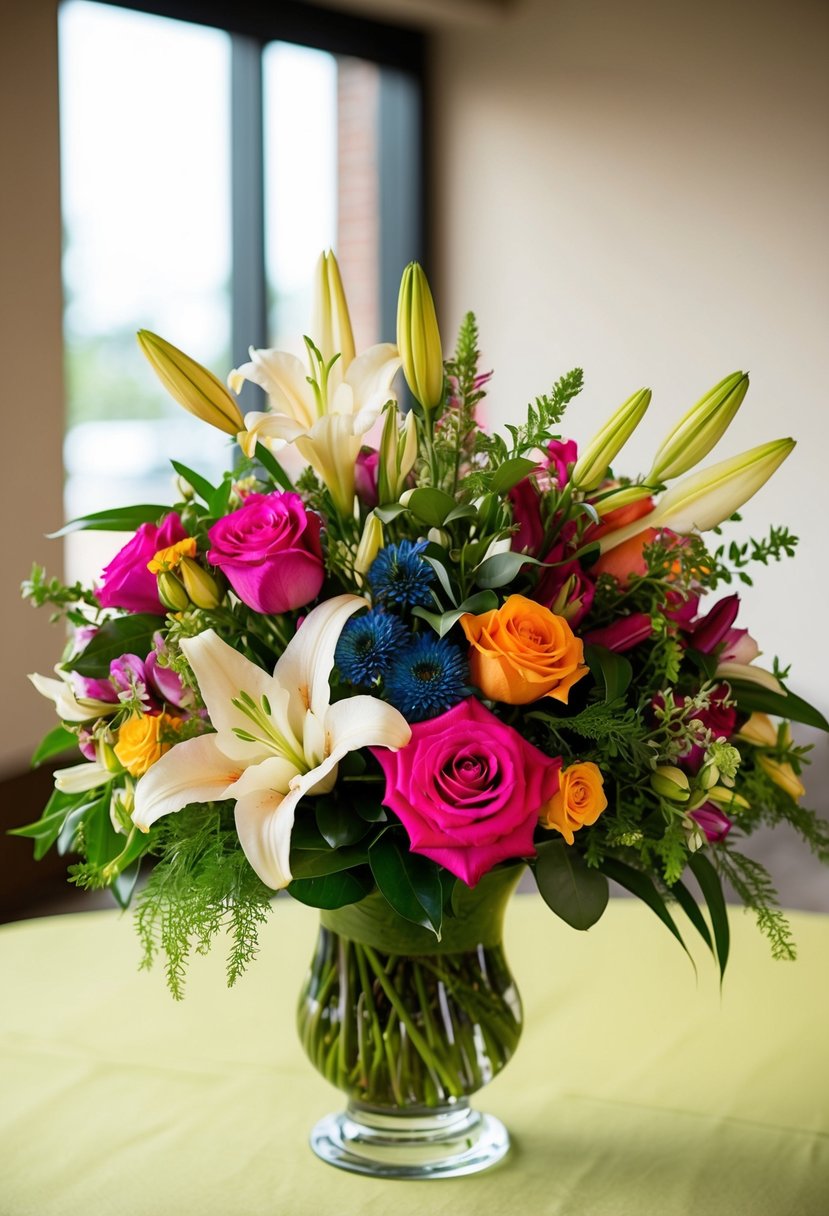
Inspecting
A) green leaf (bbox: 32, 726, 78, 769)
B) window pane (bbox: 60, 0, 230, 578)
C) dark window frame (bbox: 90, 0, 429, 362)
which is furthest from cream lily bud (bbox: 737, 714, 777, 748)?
dark window frame (bbox: 90, 0, 429, 362)

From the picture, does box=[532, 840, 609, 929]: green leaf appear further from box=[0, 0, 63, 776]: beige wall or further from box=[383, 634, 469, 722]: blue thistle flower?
box=[0, 0, 63, 776]: beige wall

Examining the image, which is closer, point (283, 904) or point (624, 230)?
point (283, 904)

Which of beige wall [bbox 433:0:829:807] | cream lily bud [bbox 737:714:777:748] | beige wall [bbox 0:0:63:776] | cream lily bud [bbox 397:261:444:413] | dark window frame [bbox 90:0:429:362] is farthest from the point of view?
dark window frame [bbox 90:0:429:362]

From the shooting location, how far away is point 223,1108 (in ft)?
3.46

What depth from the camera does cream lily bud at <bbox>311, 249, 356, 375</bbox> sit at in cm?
94

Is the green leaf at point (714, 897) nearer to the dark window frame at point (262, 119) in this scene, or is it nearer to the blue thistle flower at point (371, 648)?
the blue thistle flower at point (371, 648)

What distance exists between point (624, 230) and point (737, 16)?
54 centimetres

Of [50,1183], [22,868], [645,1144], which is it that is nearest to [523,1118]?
[645,1144]

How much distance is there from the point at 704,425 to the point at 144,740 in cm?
41

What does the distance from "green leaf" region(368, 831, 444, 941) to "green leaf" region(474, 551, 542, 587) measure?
0.17 meters

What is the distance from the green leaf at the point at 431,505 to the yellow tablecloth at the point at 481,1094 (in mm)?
449

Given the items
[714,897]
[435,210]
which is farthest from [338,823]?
[435,210]

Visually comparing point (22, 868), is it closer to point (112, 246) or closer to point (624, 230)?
point (112, 246)

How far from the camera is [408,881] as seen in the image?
2.67ft
